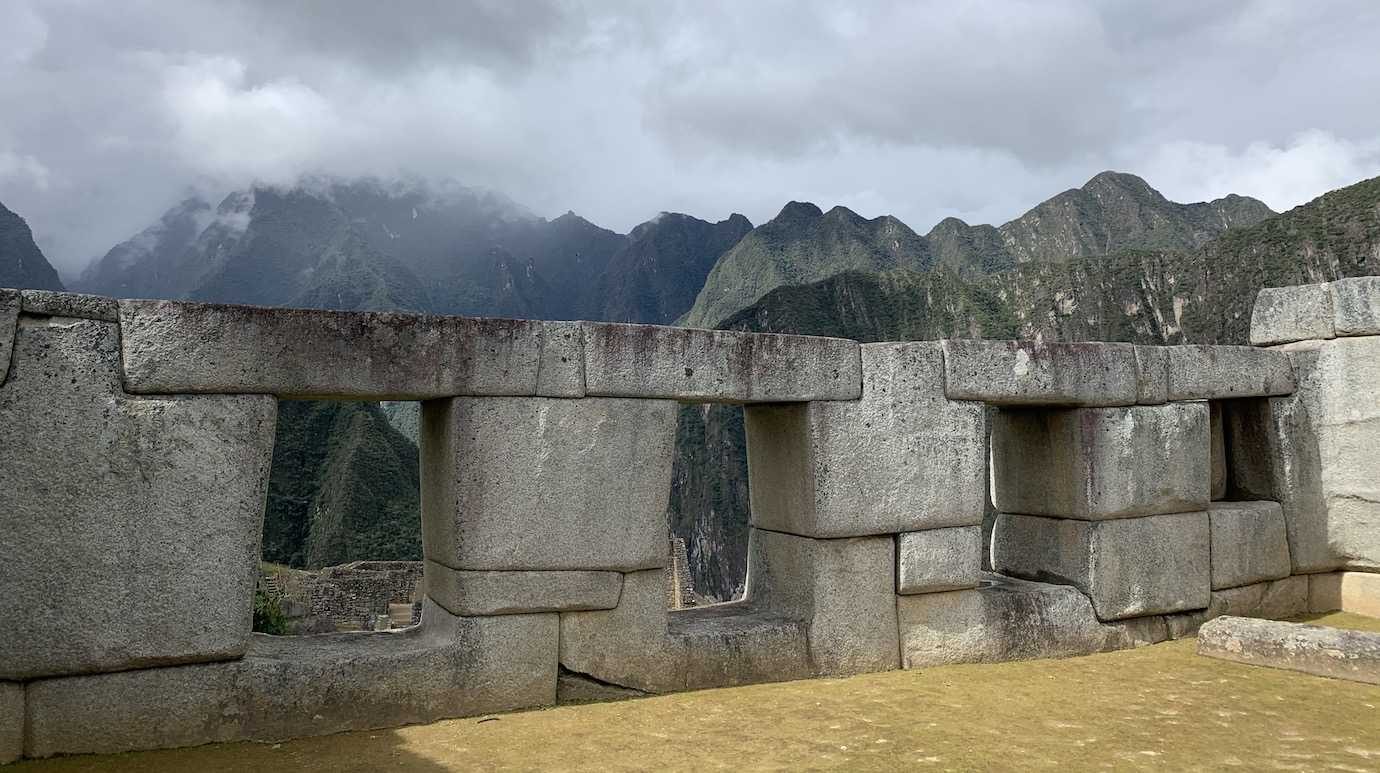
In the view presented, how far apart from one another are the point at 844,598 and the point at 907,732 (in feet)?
3.42

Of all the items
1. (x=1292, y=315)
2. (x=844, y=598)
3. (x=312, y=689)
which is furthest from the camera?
(x=1292, y=315)

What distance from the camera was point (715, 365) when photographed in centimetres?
450

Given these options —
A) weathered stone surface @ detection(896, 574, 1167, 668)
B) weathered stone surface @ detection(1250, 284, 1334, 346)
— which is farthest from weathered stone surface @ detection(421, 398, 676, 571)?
weathered stone surface @ detection(1250, 284, 1334, 346)

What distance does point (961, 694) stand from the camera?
14.6 ft

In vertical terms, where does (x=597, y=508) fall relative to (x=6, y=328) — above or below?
below

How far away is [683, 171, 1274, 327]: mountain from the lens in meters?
114

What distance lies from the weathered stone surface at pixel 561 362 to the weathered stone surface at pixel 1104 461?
3.01 metres

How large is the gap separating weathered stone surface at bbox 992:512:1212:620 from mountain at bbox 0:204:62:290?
102 meters

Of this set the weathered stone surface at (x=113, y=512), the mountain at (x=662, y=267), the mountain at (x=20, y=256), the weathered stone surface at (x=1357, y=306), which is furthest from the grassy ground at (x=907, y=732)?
the mountain at (x=662, y=267)

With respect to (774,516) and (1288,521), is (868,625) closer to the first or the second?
A: (774,516)

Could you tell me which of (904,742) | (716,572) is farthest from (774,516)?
(716,572)

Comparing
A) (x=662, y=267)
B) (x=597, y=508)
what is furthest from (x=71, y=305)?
(x=662, y=267)

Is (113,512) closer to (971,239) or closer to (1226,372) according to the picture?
(1226,372)

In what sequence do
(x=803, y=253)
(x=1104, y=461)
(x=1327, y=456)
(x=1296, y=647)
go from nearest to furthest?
(x=1296, y=647) → (x=1104, y=461) → (x=1327, y=456) → (x=803, y=253)
